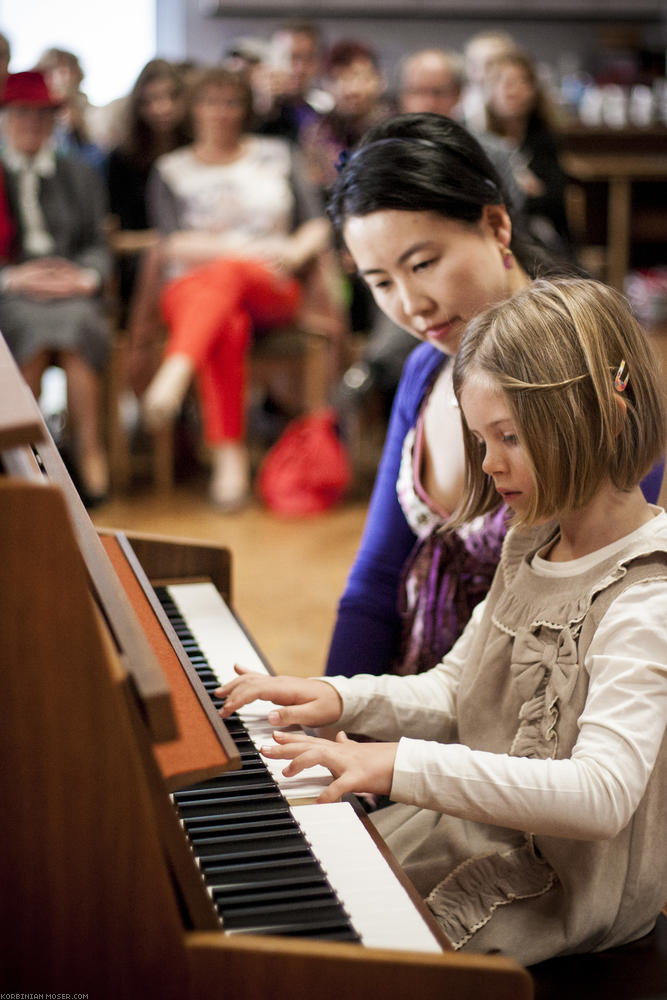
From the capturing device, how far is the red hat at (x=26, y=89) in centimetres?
397

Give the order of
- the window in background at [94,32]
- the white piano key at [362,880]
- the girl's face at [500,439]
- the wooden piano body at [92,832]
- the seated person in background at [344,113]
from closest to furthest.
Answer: the wooden piano body at [92,832] < the white piano key at [362,880] < the girl's face at [500,439] < the seated person in background at [344,113] < the window in background at [94,32]

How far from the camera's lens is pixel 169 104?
4.47 m

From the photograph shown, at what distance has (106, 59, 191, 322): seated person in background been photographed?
4449 mm

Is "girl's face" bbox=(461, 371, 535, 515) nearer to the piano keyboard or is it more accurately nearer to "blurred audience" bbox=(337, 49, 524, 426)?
the piano keyboard

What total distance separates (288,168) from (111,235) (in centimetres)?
71

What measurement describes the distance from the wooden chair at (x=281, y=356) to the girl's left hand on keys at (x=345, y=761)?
3283mm

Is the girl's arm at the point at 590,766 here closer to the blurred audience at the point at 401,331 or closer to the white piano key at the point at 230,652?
the white piano key at the point at 230,652

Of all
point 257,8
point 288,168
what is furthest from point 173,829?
point 257,8

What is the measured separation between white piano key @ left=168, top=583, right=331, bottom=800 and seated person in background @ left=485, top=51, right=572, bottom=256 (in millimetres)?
3228

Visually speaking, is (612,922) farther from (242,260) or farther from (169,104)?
(169,104)

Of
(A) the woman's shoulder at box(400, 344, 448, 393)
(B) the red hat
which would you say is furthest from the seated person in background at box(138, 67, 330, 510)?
(A) the woman's shoulder at box(400, 344, 448, 393)

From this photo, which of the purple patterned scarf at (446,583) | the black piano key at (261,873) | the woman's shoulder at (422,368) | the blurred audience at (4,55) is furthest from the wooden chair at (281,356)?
the black piano key at (261,873)

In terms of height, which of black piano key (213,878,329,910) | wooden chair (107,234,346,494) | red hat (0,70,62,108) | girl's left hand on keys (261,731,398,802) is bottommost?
wooden chair (107,234,346,494)

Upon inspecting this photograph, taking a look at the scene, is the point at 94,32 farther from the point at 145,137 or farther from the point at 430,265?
the point at 430,265
